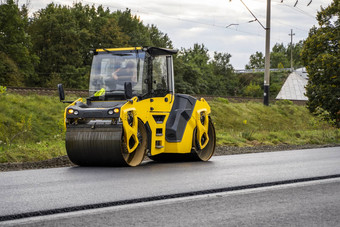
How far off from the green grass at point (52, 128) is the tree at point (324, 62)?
1.54 meters

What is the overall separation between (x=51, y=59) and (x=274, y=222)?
44889 mm

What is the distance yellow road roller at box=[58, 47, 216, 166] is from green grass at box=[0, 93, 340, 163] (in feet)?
9.76

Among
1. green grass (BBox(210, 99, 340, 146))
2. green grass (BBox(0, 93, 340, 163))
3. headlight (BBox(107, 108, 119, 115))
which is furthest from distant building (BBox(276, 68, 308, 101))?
headlight (BBox(107, 108, 119, 115))

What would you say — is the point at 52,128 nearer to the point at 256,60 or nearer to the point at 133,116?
the point at 133,116

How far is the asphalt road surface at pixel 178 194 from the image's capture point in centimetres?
621

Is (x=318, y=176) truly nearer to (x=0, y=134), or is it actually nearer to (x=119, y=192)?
(x=119, y=192)

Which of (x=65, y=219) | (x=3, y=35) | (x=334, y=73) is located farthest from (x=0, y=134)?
(x=3, y=35)

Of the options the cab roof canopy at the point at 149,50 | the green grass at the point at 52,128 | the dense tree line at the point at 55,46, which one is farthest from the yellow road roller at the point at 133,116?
the dense tree line at the point at 55,46

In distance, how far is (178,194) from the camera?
774 cm

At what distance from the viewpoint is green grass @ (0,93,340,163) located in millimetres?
14609

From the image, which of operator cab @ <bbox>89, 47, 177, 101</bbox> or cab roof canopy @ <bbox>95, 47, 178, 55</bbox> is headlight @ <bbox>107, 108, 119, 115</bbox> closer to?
operator cab @ <bbox>89, 47, 177, 101</bbox>

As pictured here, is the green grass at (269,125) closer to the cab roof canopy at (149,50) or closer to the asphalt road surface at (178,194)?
the cab roof canopy at (149,50)

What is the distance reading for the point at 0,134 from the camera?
60.7 ft

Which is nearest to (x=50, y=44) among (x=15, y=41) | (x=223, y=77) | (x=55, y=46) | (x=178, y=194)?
(x=55, y=46)
